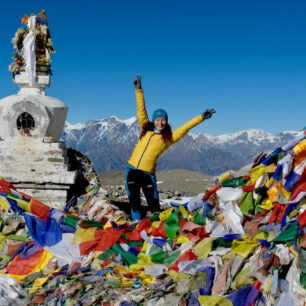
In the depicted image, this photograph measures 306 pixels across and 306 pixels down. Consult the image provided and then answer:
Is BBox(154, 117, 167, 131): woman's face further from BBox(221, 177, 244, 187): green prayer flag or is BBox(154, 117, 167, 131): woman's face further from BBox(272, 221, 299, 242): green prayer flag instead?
BBox(272, 221, 299, 242): green prayer flag

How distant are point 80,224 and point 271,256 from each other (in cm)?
314

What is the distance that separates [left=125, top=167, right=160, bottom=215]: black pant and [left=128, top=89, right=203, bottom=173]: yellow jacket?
0.46 ft

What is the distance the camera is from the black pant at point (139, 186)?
6.10m

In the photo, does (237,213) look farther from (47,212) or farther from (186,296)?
(47,212)

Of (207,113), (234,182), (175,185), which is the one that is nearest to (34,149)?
(207,113)

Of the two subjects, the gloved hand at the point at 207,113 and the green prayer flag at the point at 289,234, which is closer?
the green prayer flag at the point at 289,234

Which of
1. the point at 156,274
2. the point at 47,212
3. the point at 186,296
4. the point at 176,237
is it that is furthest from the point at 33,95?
the point at 186,296

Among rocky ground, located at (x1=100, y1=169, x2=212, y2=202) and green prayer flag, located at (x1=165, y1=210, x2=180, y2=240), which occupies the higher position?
green prayer flag, located at (x1=165, y1=210, x2=180, y2=240)

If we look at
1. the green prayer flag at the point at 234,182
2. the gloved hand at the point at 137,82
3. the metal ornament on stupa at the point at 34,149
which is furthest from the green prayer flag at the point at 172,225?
the metal ornament on stupa at the point at 34,149

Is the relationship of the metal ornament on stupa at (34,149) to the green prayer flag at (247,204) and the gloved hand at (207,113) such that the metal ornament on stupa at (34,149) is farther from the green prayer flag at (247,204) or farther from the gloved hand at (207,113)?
the green prayer flag at (247,204)

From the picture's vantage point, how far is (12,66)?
28.2ft

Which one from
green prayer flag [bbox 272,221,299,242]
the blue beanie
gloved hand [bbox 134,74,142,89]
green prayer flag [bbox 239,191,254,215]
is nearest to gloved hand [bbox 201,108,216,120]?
the blue beanie

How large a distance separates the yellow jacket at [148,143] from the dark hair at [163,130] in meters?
0.05

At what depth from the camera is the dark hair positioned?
5961mm
